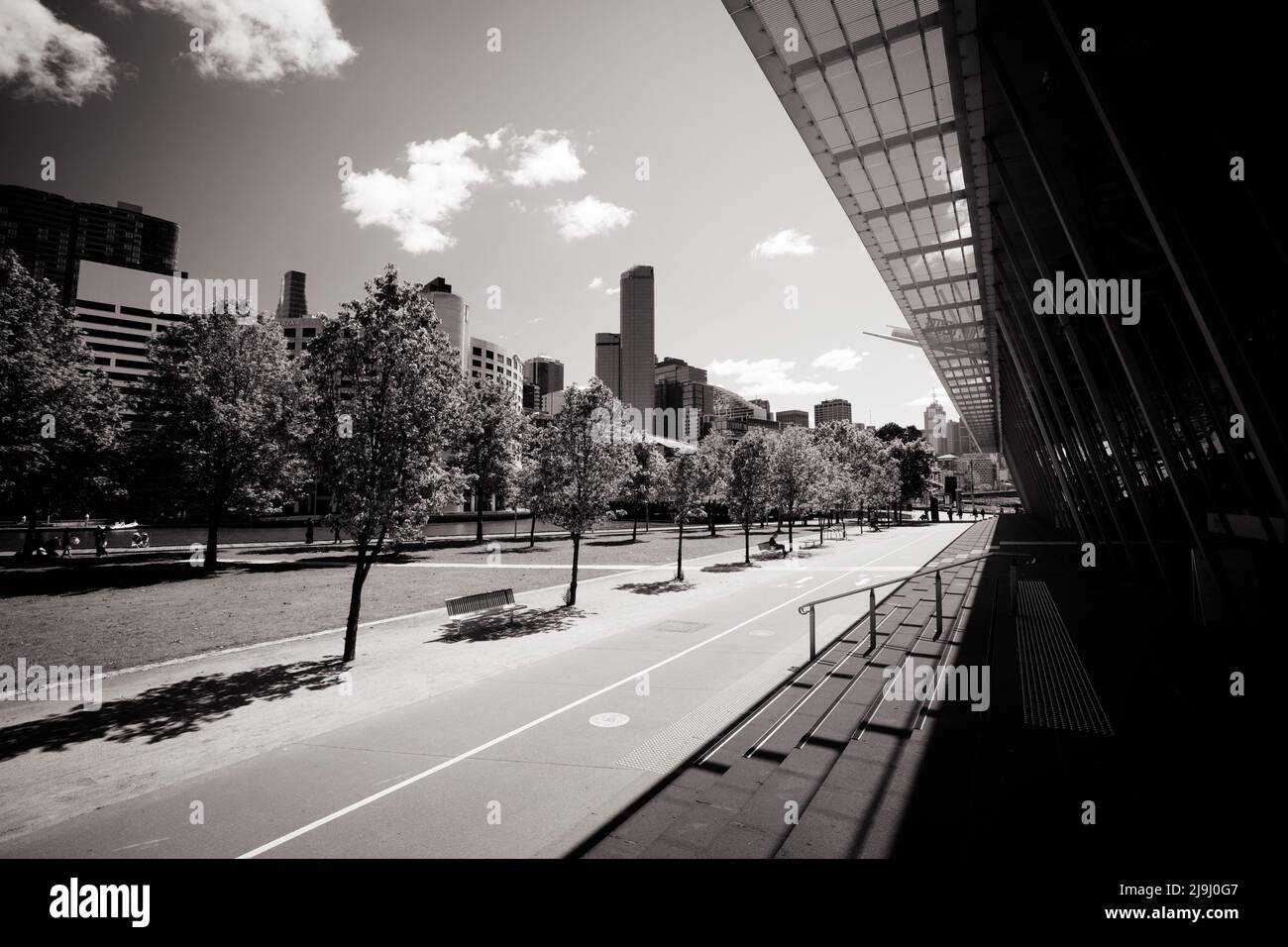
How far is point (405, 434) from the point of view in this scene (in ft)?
37.6

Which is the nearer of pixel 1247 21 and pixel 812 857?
pixel 812 857

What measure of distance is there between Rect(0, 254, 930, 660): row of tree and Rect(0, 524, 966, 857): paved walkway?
254 cm

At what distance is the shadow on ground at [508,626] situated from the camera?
13531 millimetres

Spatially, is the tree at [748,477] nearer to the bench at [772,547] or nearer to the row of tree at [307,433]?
the row of tree at [307,433]

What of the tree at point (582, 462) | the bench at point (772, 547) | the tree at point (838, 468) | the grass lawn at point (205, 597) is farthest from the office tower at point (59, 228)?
the tree at point (582, 462)

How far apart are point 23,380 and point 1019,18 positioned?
31042mm

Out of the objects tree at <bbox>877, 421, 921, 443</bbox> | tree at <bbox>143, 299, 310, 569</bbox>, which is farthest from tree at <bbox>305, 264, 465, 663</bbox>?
tree at <bbox>877, 421, 921, 443</bbox>

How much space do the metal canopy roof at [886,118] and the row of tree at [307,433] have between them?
9167mm

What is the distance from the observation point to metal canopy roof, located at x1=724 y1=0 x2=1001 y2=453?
33.5 feet

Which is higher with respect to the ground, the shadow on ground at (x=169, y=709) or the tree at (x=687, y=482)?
the tree at (x=687, y=482)

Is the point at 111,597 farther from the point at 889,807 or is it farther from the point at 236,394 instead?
the point at 889,807

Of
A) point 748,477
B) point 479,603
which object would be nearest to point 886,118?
point 479,603

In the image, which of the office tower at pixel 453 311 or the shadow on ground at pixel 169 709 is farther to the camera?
the office tower at pixel 453 311
